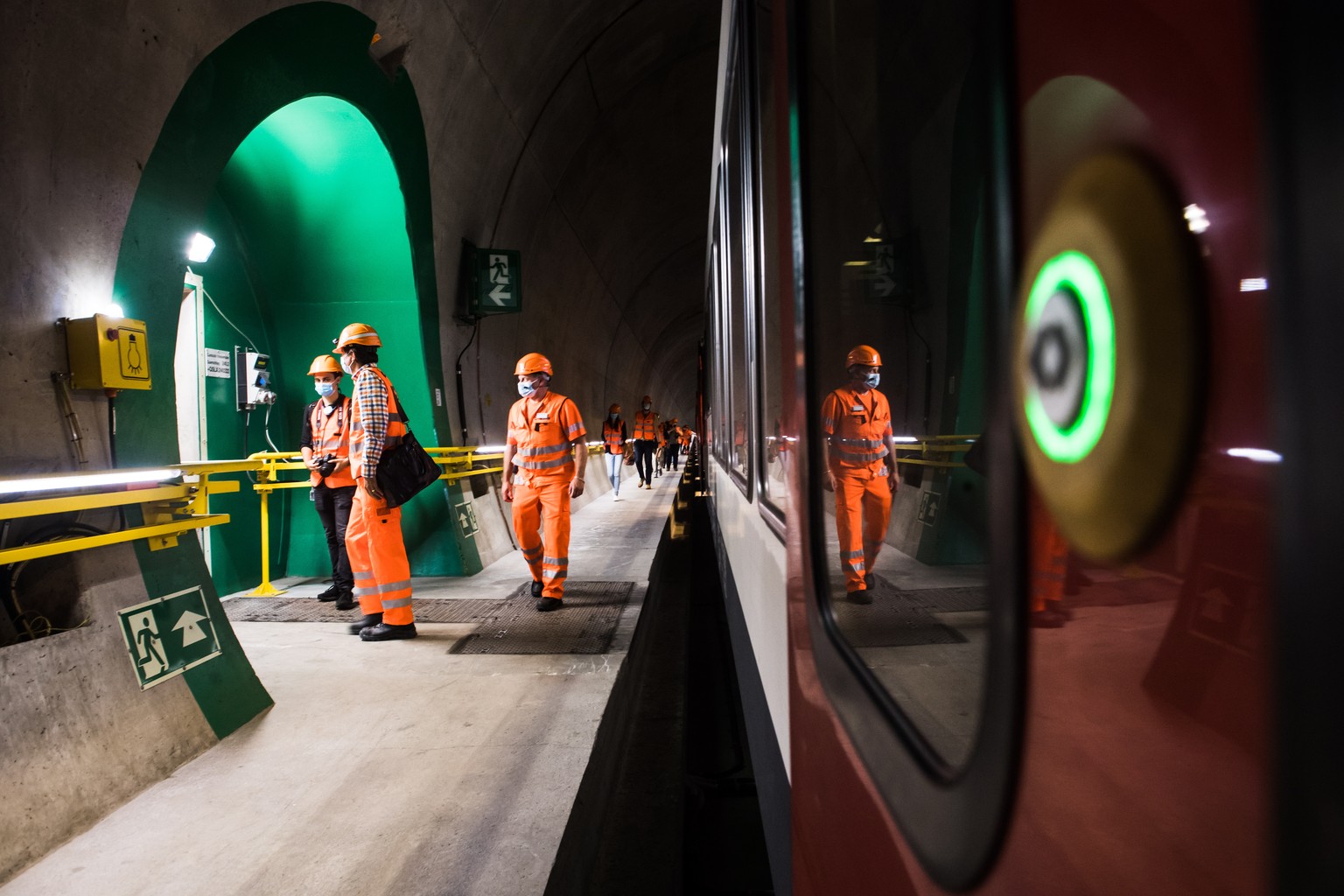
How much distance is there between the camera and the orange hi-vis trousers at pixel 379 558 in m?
4.84

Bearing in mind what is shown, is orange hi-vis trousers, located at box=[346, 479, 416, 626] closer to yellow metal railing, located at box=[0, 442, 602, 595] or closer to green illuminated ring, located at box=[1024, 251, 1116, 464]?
yellow metal railing, located at box=[0, 442, 602, 595]

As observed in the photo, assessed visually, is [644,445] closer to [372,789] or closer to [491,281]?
[491,281]

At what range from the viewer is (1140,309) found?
406mm

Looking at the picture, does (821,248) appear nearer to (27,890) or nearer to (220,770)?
(27,890)

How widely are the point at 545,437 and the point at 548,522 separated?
0.67 metres

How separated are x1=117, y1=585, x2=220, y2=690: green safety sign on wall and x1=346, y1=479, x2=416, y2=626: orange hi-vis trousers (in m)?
1.32

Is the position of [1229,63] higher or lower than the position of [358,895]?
higher

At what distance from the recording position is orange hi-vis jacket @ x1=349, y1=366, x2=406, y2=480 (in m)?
4.78

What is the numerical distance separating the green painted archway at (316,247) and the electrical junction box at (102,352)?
1786 mm

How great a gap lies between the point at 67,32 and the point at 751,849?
5.09 meters

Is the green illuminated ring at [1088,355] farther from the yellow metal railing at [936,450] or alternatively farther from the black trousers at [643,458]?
the black trousers at [643,458]

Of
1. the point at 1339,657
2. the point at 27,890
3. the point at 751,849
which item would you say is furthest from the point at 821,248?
the point at 751,849

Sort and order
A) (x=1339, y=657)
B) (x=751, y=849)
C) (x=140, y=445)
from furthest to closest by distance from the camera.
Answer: (x=751, y=849), (x=140, y=445), (x=1339, y=657)

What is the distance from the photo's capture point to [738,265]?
335 cm
